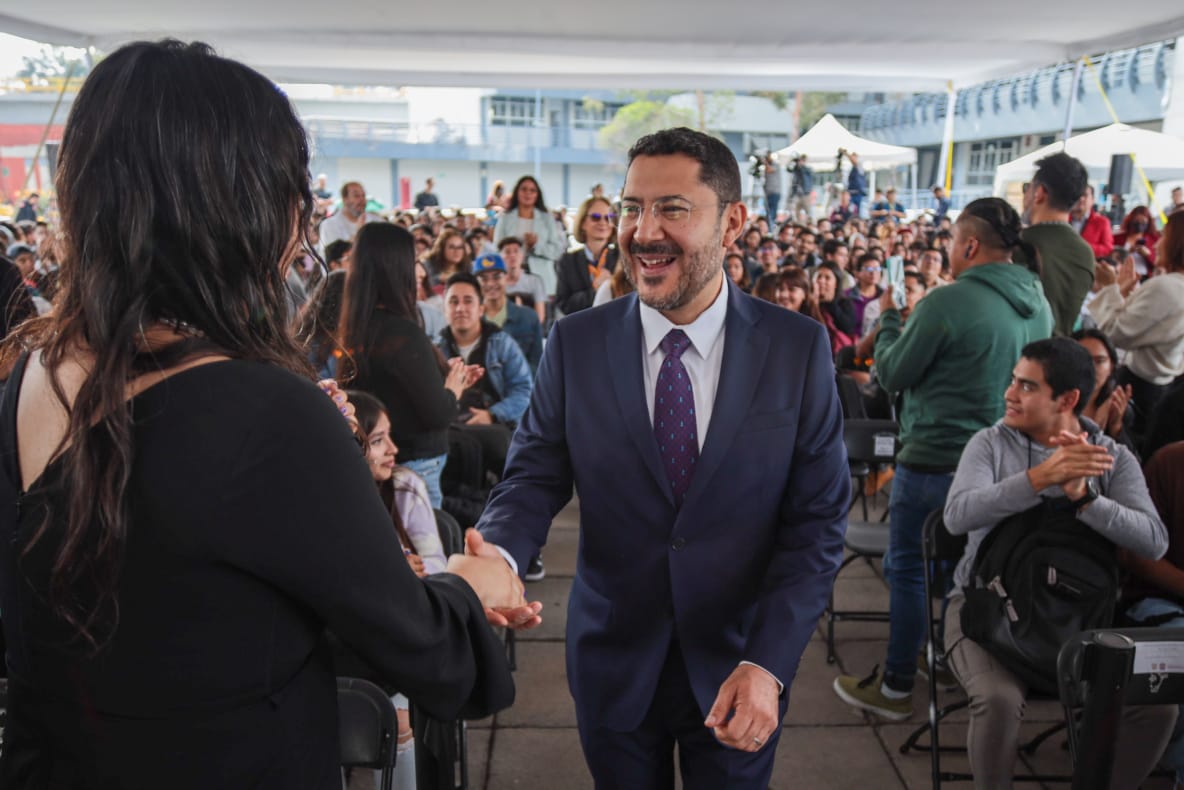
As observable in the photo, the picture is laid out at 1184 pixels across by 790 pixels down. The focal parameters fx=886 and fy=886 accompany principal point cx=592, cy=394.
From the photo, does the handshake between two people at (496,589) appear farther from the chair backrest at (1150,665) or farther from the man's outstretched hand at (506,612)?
the chair backrest at (1150,665)

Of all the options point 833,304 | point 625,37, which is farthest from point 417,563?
point 625,37

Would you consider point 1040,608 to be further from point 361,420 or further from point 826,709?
point 361,420

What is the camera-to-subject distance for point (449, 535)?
124 inches

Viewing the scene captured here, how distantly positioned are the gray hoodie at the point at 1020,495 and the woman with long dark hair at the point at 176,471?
90.8 inches

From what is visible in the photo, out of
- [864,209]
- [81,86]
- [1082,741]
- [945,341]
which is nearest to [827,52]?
[945,341]

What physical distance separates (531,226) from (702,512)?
7.21 metres

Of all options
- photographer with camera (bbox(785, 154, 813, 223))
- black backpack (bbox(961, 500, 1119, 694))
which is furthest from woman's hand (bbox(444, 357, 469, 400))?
photographer with camera (bbox(785, 154, 813, 223))

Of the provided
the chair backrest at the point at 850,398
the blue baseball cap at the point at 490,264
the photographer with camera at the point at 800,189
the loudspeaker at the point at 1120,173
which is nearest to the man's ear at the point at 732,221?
the chair backrest at the point at 850,398

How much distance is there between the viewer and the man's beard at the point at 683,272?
185 cm

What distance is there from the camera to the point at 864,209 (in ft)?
75.5

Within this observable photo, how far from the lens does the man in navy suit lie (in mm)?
1795

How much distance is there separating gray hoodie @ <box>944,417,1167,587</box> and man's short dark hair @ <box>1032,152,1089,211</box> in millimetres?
1562

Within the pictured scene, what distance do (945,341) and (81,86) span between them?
295cm

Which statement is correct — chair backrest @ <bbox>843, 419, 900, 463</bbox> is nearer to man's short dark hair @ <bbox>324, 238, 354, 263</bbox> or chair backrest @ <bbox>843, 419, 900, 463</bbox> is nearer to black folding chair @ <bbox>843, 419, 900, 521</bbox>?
black folding chair @ <bbox>843, 419, 900, 521</bbox>
